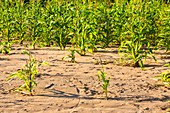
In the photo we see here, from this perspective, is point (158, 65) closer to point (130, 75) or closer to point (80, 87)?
point (130, 75)

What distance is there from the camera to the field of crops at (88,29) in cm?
609

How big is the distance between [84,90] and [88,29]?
240cm

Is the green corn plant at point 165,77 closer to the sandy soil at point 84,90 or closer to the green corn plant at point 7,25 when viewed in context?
the sandy soil at point 84,90

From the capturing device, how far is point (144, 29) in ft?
19.4

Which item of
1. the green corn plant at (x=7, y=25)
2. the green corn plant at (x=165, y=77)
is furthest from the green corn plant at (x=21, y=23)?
the green corn plant at (x=165, y=77)

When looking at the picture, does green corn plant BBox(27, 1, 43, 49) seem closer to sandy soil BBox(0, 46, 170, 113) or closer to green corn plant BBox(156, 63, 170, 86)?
sandy soil BBox(0, 46, 170, 113)

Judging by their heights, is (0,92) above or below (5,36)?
below

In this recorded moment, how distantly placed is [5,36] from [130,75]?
3861mm

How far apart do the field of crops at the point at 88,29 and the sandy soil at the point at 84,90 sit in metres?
0.36

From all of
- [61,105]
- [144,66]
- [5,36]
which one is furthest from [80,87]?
[5,36]

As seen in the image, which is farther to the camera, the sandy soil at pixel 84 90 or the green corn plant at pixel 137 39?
the green corn plant at pixel 137 39

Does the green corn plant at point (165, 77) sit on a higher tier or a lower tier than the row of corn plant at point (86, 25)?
lower

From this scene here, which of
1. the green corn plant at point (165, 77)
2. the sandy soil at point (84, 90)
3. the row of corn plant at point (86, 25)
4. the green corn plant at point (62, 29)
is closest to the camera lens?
the sandy soil at point (84, 90)

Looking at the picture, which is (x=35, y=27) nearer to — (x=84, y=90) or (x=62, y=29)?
(x=62, y=29)
